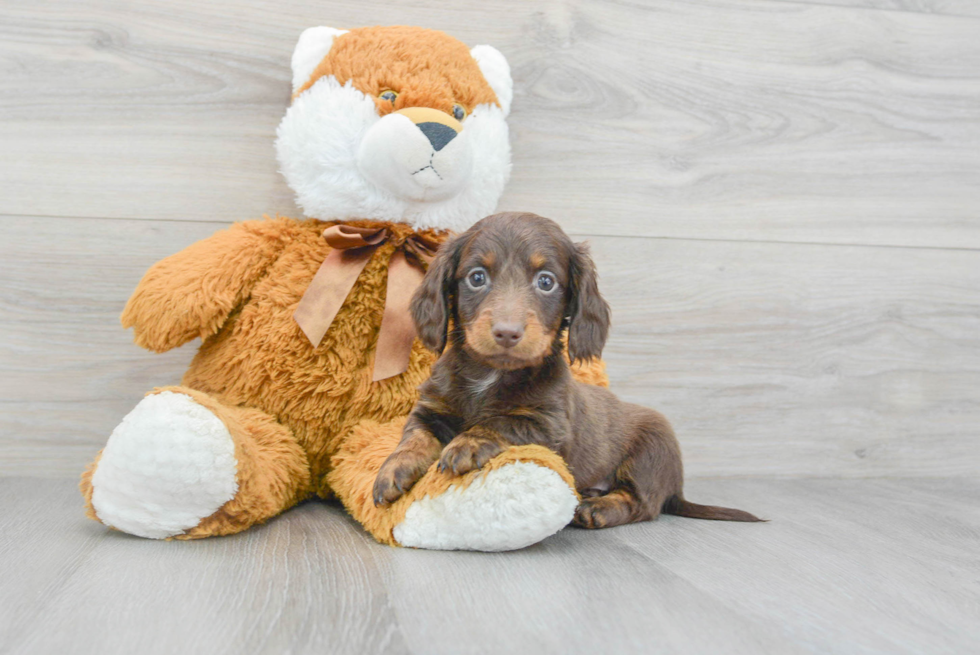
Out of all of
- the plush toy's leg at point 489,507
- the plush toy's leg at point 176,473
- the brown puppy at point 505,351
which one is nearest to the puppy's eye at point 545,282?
the brown puppy at point 505,351

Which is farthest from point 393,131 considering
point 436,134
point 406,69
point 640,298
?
point 640,298

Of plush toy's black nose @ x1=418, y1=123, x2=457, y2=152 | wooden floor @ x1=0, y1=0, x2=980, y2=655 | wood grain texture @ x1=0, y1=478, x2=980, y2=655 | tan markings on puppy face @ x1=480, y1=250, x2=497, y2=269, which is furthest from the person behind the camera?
plush toy's black nose @ x1=418, y1=123, x2=457, y2=152

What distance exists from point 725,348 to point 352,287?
1.16m

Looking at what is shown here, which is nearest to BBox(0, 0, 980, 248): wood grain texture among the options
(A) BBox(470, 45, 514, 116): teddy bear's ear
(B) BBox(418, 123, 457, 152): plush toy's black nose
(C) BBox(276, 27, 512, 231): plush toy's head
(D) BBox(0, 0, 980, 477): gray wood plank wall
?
(D) BBox(0, 0, 980, 477): gray wood plank wall

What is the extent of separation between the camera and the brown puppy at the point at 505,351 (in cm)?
129

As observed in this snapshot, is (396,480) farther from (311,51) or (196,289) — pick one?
(311,51)

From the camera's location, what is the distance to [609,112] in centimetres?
215

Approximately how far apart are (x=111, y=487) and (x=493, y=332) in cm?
72

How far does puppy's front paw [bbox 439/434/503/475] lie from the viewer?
4.19 feet

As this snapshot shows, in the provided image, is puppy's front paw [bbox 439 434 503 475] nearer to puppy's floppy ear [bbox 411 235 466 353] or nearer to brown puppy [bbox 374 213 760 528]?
brown puppy [bbox 374 213 760 528]

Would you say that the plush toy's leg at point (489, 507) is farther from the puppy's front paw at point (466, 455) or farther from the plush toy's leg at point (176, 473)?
the plush toy's leg at point (176, 473)

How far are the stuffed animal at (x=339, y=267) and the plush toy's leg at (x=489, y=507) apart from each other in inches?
5.7

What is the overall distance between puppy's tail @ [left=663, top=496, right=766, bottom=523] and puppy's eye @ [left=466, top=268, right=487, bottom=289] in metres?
0.73

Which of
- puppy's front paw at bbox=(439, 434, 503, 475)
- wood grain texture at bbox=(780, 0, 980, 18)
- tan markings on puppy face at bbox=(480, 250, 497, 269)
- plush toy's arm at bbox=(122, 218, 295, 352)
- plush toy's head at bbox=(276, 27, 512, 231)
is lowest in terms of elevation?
puppy's front paw at bbox=(439, 434, 503, 475)
